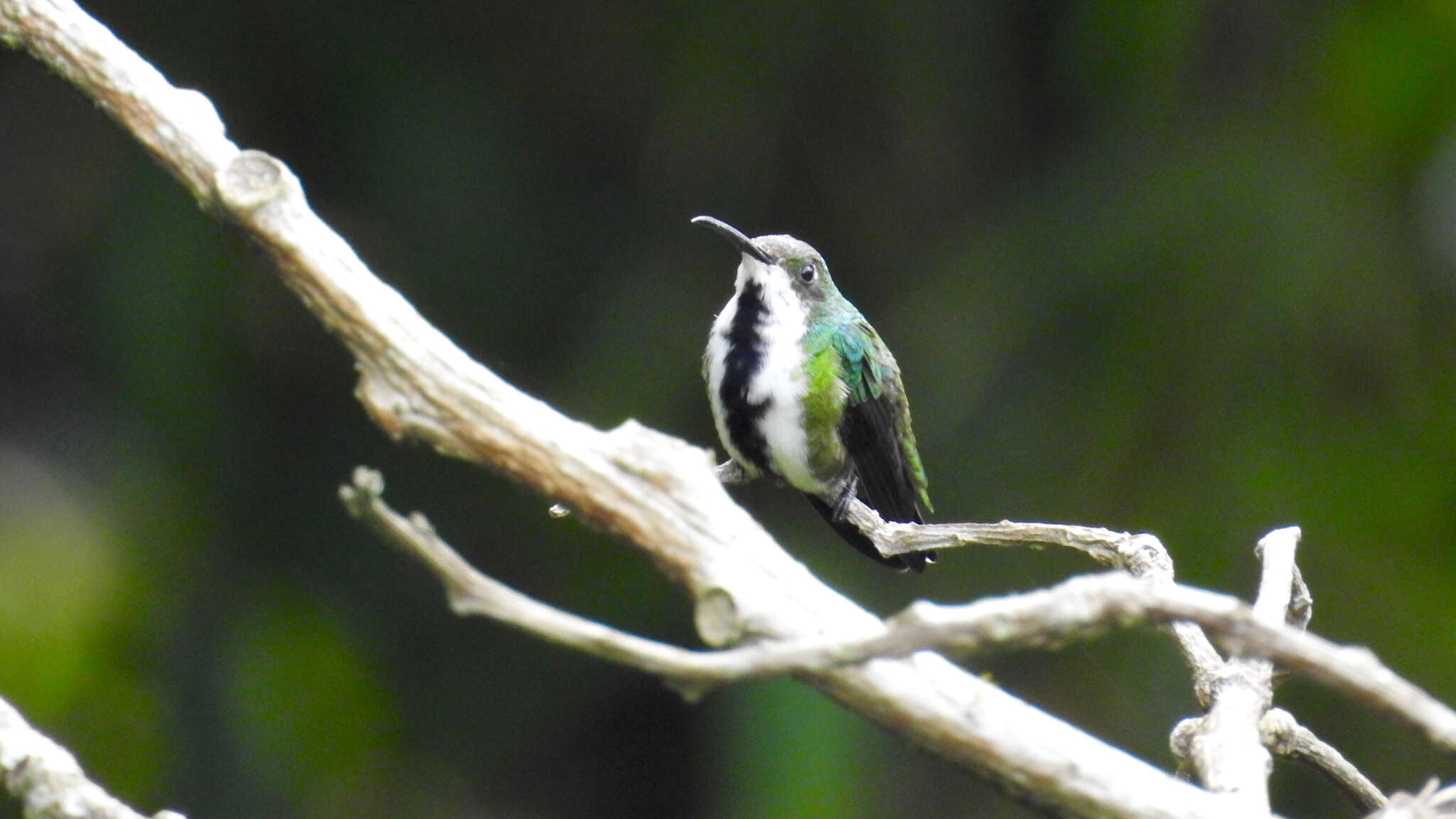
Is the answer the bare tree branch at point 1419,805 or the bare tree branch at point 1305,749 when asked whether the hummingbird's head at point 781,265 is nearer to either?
the bare tree branch at point 1305,749

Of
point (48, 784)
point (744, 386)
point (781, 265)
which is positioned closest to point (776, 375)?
point (744, 386)

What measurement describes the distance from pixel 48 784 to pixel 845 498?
1936 millimetres

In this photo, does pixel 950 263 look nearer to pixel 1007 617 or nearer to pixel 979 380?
pixel 979 380

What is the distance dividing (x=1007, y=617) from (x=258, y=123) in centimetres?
413

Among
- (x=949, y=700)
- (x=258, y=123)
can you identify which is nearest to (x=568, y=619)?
(x=949, y=700)

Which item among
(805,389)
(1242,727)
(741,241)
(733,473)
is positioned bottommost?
(1242,727)

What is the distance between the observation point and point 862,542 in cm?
345

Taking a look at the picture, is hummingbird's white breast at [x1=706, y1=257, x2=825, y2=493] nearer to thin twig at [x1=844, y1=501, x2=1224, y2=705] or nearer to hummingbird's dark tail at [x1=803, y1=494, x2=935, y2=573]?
hummingbird's dark tail at [x1=803, y1=494, x2=935, y2=573]

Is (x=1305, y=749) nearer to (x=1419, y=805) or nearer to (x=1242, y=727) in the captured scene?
(x=1242, y=727)

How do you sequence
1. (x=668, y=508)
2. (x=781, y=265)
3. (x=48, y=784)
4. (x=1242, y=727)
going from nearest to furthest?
(x=668, y=508), (x=48, y=784), (x=1242, y=727), (x=781, y=265)

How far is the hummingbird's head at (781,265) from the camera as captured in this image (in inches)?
122

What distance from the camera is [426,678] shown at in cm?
503

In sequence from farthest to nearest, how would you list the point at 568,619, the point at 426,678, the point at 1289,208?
the point at 426,678
the point at 1289,208
the point at 568,619

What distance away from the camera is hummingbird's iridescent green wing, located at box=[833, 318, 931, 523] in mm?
3131
